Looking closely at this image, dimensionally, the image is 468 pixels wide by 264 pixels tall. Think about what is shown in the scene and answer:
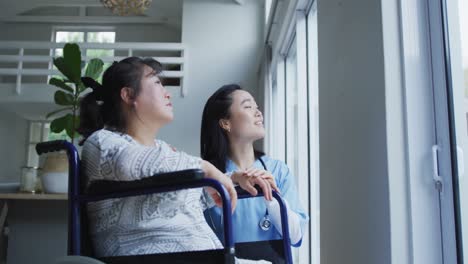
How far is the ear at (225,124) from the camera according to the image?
151 cm

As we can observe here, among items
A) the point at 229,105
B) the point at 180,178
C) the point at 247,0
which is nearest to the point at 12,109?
the point at 247,0

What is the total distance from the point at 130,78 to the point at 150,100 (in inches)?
3.2

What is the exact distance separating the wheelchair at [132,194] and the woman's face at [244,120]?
1.55 ft

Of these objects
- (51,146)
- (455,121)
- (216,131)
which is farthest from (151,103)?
(455,121)

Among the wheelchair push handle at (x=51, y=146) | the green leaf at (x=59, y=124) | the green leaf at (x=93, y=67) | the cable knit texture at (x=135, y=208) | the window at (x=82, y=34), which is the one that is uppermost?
the window at (x=82, y=34)

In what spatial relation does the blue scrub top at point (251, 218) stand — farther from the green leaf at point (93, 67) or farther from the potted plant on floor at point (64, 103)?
the green leaf at point (93, 67)

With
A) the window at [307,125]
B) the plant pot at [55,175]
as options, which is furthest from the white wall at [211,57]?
the window at [307,125]

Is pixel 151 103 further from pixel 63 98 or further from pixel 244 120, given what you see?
pixel 63 98

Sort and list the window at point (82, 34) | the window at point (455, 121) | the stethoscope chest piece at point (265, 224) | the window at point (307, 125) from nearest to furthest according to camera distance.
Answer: the window at point (455, 121) → the stethoscope chest piece at point (265, 224) → the window at point (307, 125) → the window at point (82, 34)

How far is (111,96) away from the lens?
109 centimetres

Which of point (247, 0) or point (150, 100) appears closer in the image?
point (150, 100)

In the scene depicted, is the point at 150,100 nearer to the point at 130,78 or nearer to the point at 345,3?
the point at 130,78

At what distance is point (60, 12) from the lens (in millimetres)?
6879

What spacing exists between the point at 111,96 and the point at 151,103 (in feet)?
0.40
